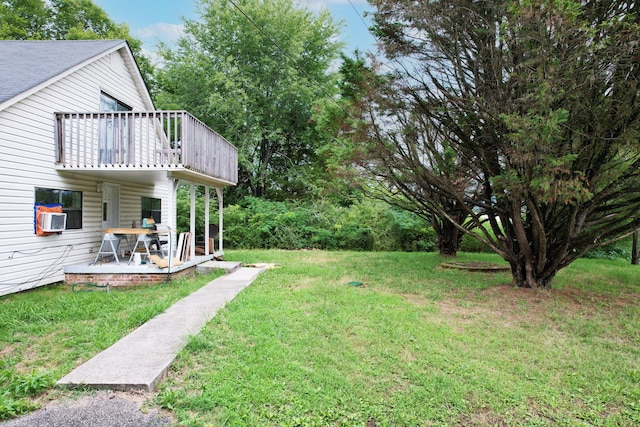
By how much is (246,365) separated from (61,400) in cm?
144

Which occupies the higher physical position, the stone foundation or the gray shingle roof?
the gray shingle roof

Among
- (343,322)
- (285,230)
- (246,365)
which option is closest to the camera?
(246,365)

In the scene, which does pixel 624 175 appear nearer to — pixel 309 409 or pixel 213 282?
pixel 309 409

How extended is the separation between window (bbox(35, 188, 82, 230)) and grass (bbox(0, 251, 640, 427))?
164 cm

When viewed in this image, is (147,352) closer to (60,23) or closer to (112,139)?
(112,139)

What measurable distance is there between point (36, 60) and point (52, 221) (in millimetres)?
3908

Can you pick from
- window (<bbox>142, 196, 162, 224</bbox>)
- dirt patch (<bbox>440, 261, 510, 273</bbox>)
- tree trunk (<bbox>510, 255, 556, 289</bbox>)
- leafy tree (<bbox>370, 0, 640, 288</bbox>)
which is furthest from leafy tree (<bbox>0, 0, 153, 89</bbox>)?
tree trunk (<bbox>510, 255, 556, 289</bbox>)

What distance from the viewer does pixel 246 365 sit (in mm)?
3334

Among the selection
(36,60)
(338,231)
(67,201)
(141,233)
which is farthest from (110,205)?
(338,231)

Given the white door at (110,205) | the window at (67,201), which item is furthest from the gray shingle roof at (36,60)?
the white door at (110,205)

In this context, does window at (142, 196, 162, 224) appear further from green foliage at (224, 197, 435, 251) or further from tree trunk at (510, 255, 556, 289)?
tree trunk at (510, 255, 556, 289)

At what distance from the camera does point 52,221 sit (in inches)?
266

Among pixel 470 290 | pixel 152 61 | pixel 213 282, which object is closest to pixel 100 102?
pixel 213 282

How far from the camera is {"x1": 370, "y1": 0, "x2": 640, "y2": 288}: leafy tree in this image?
446 cm
